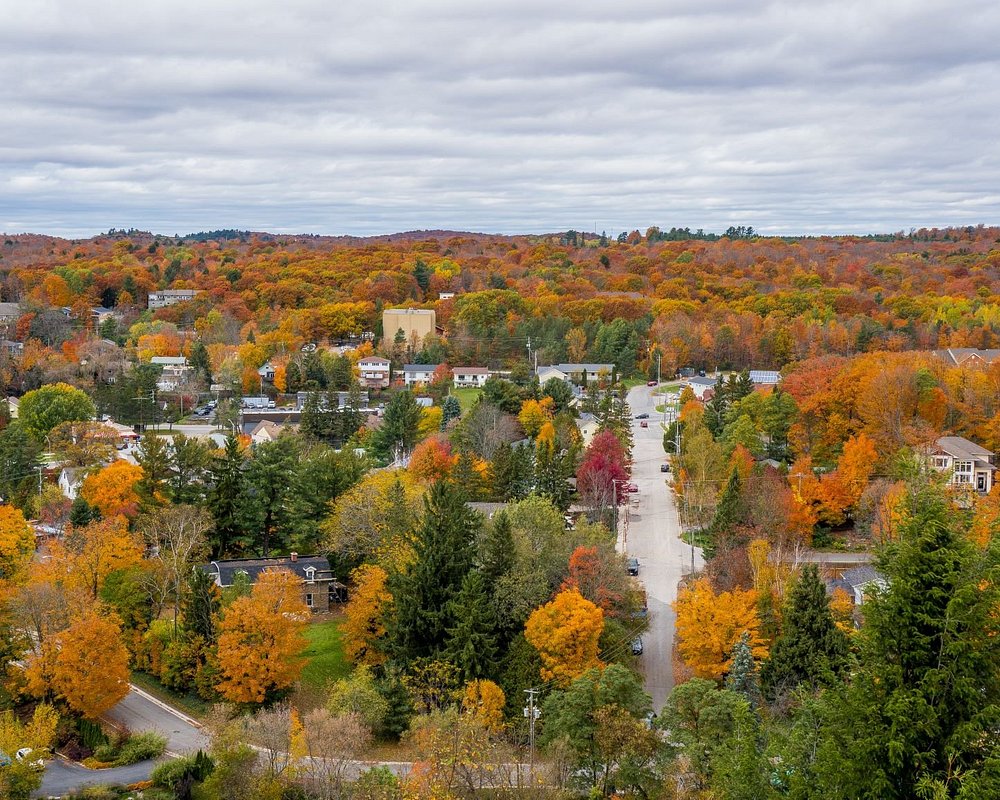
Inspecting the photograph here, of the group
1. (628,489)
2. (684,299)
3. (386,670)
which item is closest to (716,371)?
(684,299)

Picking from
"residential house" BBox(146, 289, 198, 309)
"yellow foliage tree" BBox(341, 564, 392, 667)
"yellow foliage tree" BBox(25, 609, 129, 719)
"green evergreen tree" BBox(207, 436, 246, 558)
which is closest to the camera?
"yellow foliage tree" BBox(25, 609, 129, 719)

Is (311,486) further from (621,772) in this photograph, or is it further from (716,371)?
(716,371)

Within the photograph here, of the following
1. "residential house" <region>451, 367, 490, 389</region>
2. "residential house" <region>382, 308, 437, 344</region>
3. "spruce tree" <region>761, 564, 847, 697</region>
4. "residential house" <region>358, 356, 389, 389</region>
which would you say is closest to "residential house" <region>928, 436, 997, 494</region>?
"spruce tree" <region>761, 564, 847, 697</region>

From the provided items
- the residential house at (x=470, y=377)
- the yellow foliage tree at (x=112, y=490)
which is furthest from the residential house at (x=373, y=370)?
the yellow foliage tree at (x=112, y=490)

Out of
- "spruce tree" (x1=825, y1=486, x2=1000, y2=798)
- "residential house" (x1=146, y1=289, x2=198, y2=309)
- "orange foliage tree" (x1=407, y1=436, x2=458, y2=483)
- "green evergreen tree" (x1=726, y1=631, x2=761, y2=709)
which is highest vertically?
"residential house" (x1=146, y1=289, x2=198, y2=309)

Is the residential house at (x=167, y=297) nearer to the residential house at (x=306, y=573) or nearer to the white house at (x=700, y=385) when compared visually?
the white house at (x=700, y=385)

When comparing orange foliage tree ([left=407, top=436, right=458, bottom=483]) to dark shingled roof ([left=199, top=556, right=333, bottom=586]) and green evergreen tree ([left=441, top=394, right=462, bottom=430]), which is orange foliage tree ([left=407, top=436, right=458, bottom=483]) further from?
green evergreen tree ([left=441, top=394, right=462, bottom=430])

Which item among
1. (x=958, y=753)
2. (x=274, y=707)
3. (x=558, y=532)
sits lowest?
(x=274, y=707)
